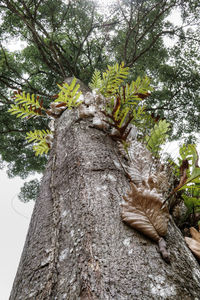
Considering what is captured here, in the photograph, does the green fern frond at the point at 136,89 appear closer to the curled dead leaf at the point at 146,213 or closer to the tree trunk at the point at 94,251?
the tree trunk at the point at 94,251

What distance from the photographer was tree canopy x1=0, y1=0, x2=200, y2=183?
5645mm

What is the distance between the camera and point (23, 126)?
6117 mm

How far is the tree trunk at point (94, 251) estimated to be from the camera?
0.55 meters

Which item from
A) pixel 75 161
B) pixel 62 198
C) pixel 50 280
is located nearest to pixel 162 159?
pixel 75 161

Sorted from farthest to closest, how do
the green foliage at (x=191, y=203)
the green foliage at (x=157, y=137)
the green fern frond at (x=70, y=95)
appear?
the green fern frond at (x=70, y=95), the green foliage at (x=157, y=137), the green foliage at (x=191, y=203)

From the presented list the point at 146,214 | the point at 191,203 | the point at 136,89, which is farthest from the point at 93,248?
the point at 136,89

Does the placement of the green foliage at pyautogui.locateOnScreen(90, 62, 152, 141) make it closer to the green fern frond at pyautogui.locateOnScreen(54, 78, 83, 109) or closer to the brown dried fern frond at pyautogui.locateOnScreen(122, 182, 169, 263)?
the green fern frond at pyautogui.locateOnScreen(54, 78, 83, 109)

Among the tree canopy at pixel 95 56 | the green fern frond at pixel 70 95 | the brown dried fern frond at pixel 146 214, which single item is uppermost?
the tree canopy at pixel 95 56

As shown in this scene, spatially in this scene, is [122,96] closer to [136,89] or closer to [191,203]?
[136,89]

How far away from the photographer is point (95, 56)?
6887mm

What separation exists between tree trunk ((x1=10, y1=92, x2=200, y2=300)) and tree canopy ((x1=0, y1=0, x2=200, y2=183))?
4.82m

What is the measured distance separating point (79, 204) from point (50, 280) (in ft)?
0.88

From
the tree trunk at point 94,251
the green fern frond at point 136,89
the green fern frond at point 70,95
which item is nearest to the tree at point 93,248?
the tree trunk at point 94,251

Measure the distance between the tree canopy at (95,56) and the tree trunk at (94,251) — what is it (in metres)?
4.82
